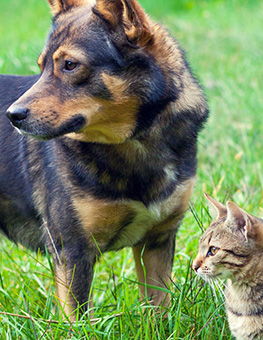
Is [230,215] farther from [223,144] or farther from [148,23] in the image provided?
[223,144]

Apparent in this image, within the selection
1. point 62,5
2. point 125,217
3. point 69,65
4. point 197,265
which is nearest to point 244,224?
point 197,265

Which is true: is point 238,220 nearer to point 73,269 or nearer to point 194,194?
point 73,269

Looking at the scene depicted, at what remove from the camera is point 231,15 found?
11492mm

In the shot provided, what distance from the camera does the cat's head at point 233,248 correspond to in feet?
9.22

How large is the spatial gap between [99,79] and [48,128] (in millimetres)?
353

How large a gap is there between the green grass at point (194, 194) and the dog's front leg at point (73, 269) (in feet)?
0.27

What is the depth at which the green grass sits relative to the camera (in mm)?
3031

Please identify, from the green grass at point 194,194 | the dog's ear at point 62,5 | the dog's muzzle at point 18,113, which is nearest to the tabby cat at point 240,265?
the green grass at point 194,194

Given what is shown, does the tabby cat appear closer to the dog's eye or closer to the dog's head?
the dog's head

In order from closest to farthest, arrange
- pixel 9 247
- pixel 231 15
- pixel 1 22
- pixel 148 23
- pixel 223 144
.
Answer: pixel 148 23
pixel 9 247
pixel 223 144
pixel 231 15
pixel 1 22

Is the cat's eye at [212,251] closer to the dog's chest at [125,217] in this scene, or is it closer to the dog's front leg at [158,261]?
the dog's chest at [125,217]

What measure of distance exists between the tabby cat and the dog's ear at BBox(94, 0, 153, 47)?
977 mm

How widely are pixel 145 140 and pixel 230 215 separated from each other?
0.66 meters

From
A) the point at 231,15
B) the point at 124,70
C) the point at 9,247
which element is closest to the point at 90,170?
the point at 124,70
